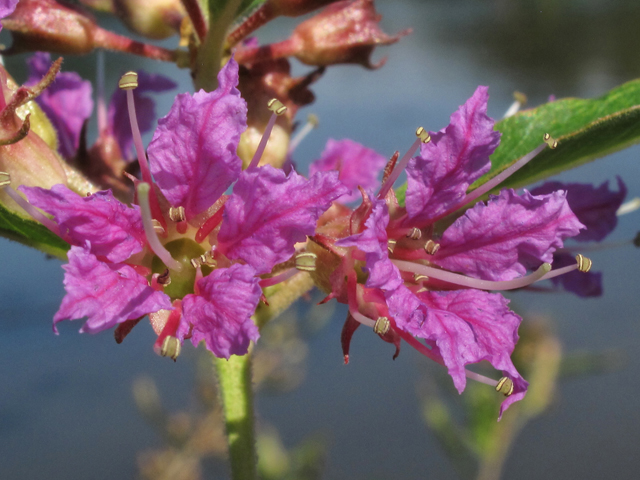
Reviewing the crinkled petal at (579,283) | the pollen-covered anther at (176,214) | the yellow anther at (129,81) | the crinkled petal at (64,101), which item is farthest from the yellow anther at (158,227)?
the crinkled petal at (579,283)

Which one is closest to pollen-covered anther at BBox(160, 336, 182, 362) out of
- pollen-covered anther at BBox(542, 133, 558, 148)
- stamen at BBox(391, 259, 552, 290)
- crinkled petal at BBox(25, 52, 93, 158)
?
stamen at BBox(391, 259, 552, 290)

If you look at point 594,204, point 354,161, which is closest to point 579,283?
point 594,204

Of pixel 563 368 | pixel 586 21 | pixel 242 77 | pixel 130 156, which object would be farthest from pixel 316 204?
pixel 586 21

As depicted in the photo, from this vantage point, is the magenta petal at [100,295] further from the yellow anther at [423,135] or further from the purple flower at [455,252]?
the yellow anther at [423,135]

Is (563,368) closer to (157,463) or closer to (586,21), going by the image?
(157,463)

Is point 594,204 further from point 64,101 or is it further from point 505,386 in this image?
point 64,101

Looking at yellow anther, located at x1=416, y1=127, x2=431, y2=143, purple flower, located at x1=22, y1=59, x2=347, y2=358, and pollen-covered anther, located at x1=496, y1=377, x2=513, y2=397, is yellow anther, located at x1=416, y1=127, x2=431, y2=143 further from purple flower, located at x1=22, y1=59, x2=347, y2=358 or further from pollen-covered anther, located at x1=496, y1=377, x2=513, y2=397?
pollen-covered anther, located at x1=496, y1=377, x2=513, y2=397
